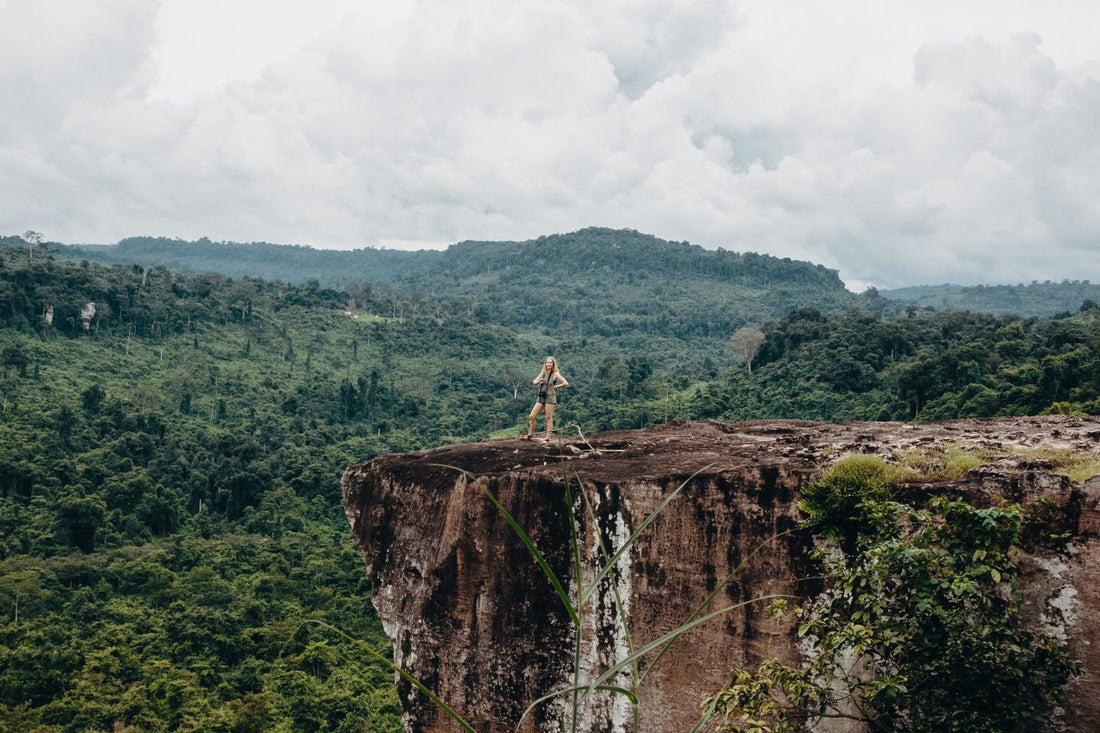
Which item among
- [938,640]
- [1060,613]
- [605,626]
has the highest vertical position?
[1060,613]

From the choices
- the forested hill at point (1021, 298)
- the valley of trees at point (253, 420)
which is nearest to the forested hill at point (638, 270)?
the forested hill at point (1021, 298)

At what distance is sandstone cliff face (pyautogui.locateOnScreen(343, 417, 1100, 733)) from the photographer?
6.07 m

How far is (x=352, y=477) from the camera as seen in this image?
817cm

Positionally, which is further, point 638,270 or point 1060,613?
point 638,270

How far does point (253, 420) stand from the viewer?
44.3 metres

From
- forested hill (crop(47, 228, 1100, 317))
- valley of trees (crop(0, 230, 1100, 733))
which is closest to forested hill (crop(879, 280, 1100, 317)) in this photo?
forested hill (crop(47, 228, 1100, 317))

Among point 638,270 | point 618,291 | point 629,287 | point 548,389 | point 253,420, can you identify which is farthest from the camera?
point 638,270

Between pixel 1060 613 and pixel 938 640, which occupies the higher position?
pixel 1060 613

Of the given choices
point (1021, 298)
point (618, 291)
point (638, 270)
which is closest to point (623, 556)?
point (618, 291)

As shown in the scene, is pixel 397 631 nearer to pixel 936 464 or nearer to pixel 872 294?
pixel 936 464

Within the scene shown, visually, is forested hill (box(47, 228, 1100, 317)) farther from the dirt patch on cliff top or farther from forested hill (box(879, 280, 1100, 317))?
the dirt patch on cliff top

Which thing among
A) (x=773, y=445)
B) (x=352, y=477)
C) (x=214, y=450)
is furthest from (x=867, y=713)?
(x=214, y=450)

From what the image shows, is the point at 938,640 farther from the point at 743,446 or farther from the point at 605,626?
the point at 743,446

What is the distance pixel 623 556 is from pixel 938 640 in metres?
2.58
